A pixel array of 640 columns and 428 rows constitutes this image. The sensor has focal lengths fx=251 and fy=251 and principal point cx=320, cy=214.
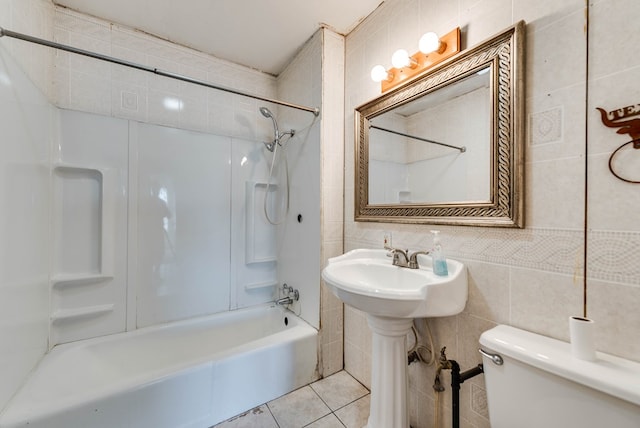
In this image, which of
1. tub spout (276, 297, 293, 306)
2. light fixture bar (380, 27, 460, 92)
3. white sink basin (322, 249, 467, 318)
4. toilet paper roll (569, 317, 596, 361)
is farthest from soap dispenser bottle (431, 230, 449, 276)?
tub spout (276, 297, 293, 306)

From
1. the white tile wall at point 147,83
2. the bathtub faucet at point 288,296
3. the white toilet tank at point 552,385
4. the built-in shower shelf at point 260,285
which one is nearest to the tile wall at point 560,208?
the white toilet tank at point 552,385

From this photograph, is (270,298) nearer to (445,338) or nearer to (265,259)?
(265,259)

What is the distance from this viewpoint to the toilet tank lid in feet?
1.89

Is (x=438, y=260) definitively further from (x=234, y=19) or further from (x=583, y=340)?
(x=234, y=19)

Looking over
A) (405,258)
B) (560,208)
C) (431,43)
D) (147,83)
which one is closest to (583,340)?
(560,208)

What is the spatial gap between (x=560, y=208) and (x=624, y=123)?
26 cm

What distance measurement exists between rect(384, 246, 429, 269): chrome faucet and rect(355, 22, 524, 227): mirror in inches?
6.3

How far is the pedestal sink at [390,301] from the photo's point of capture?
2.94ft

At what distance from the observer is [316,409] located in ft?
4.64

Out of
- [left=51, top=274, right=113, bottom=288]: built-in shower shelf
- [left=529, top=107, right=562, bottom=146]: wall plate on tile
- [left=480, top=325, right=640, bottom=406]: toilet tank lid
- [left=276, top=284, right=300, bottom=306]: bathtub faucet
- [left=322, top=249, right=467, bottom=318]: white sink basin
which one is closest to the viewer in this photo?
[left=480, top=325, right=640, bottom=406]: toilet tank lid

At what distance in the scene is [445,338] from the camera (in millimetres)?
1108

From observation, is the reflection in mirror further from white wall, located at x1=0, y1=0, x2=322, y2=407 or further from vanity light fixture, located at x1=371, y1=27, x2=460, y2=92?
white wall, located at x1=0, y1=0, x2=322, y2=407

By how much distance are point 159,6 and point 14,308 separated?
171 centimetres

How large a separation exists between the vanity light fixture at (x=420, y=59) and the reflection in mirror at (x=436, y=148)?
13cm
